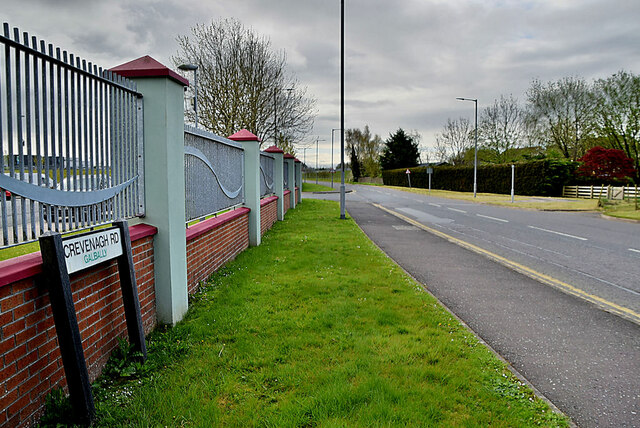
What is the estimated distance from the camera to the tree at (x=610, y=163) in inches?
883

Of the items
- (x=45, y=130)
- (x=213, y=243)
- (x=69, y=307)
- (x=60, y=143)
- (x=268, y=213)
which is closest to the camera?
(x=69, y=307)

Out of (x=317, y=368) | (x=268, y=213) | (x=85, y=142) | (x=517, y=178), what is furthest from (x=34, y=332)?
(x=517, y=178)

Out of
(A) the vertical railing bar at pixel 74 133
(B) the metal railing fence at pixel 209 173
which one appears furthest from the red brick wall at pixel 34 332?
(B) the metal railing fence at pixel 209 173

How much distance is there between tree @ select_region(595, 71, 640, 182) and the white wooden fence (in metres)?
2.13

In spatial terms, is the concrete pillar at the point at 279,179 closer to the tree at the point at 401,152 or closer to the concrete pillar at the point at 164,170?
the concrete pillar at the point at 164,170

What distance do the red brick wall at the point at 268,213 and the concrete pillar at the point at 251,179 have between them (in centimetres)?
133

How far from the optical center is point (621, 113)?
30.1 meters

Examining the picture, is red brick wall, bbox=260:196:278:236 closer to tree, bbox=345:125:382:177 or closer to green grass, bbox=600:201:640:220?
green grass, bbox=600:201:640:220

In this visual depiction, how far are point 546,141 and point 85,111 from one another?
46.6 m

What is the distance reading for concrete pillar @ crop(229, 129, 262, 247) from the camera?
356 inches

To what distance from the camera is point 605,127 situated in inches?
1220

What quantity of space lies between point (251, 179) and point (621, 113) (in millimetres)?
31206

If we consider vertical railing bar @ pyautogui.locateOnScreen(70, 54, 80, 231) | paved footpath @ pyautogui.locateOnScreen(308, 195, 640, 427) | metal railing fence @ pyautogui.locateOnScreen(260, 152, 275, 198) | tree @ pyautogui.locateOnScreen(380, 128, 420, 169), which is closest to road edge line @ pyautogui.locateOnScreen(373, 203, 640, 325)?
paved footpath @ pyautogui.locateOnScreen(308, 195, 640, 427)

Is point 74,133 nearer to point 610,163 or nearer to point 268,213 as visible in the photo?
point 268,213
